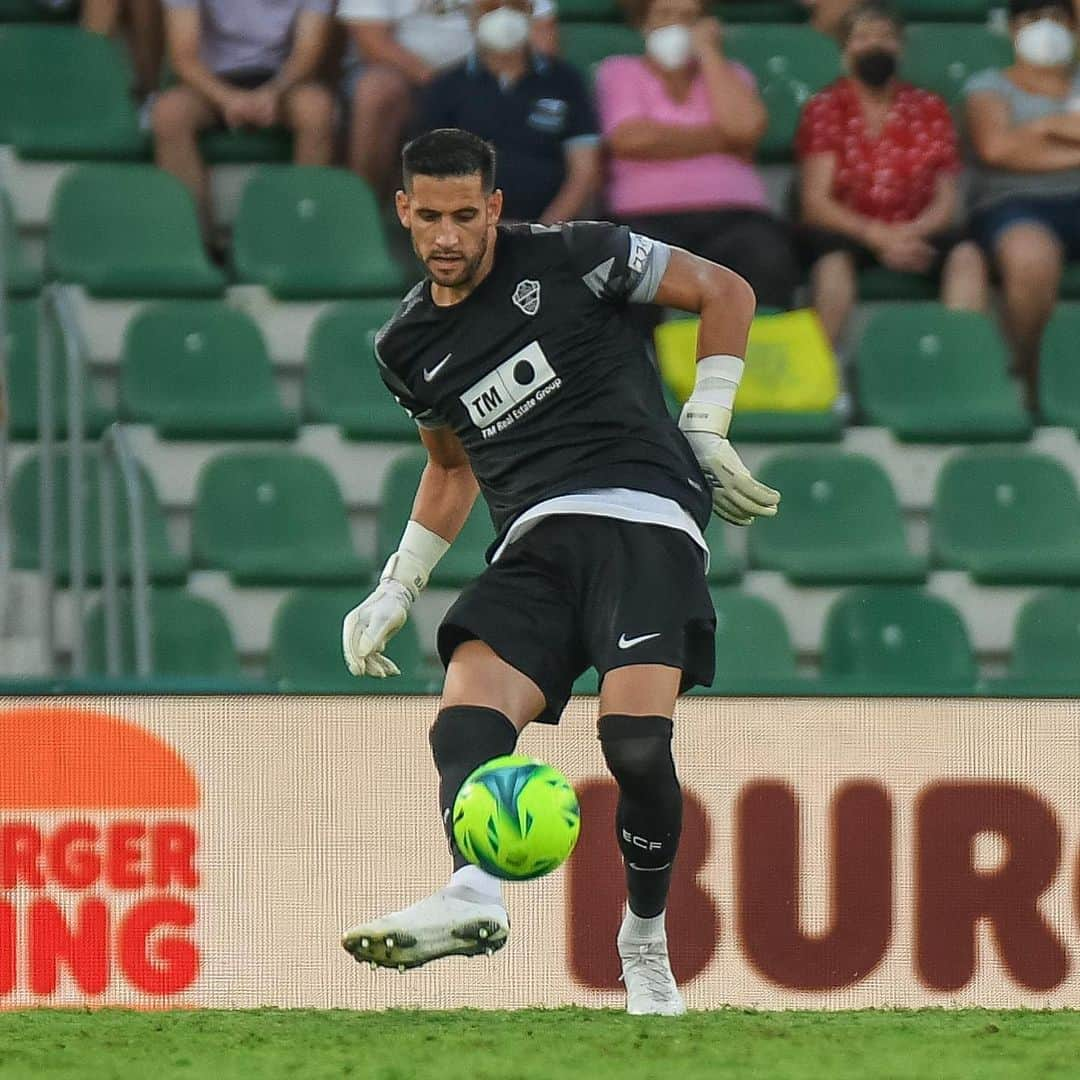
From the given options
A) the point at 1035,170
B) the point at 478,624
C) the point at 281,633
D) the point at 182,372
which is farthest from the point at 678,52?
the point at 478,624

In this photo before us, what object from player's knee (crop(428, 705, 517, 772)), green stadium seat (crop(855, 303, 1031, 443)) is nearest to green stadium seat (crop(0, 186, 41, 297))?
green stadium seat (crop(855, 303, 1031, 443))

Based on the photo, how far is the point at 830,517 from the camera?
7.48 m

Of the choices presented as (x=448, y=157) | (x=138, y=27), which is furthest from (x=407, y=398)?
(x=138, y=27)

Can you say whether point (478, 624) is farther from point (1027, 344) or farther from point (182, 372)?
point (1027, 344)

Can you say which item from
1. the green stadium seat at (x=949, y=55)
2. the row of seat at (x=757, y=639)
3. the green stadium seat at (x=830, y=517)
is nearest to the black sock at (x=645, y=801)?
the row of seat at (x=757, y=639)

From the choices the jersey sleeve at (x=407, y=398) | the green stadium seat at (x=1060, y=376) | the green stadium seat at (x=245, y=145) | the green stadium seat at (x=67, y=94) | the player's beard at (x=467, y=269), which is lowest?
the green stadium seat at (x=1060, y=376)

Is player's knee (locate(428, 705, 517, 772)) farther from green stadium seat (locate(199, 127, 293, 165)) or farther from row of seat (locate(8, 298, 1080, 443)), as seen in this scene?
green stadium seat (locate(199, 127, 293, 165))

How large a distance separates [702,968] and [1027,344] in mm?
3370

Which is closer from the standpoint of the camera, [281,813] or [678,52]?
[281,813]

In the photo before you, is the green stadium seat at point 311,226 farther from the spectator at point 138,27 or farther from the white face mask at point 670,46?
the white face mask at point 670,46

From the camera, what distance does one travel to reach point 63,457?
7121 millimetres

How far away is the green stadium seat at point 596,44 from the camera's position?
27.4ft

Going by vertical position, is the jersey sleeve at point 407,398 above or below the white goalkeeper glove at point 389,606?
above

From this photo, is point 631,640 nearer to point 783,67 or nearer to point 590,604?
point 590,604
